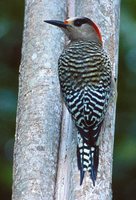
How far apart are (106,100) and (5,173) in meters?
A: 0.97

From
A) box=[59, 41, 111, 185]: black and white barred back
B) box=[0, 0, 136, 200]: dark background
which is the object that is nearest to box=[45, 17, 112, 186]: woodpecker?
box=[59, 41, 111, 185]: black and white barred back

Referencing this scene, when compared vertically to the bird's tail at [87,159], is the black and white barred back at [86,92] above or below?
above

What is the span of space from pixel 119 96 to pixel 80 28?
618 mm

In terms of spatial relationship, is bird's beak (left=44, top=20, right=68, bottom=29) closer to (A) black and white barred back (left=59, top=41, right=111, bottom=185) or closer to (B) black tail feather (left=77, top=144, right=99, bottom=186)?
(A) black and white barred back (left=59, top=41, right=111, bottom=185)

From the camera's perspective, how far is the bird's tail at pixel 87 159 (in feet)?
21.6

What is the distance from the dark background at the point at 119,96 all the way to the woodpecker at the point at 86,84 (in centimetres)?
42

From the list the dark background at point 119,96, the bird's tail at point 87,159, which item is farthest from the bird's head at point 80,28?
the bird's tail at point 87,159

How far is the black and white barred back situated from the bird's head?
94 millimetres

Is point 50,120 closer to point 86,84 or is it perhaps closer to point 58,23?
point 86,84

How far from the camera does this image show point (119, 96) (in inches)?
313

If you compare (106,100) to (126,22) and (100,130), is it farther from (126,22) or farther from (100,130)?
(126,22)

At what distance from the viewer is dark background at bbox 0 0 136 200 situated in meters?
7.65

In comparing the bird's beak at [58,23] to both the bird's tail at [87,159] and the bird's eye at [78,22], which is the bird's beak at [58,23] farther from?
the bird's tail at [87,159]

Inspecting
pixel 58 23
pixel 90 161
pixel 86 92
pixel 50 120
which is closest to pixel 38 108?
pixel 50 120
